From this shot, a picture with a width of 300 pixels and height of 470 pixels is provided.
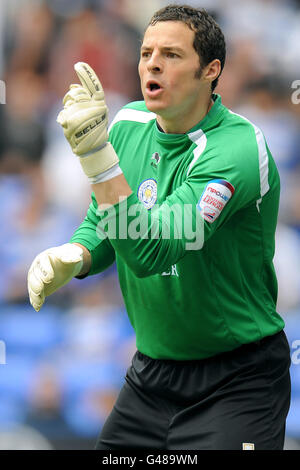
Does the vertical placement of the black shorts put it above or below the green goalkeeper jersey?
below

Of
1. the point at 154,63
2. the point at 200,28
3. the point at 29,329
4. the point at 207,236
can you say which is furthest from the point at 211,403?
the point at 29,329

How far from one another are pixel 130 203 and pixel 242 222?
22.3 inches

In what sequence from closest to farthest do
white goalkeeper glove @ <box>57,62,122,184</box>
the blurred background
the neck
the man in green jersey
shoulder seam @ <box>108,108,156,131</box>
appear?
1. white goalkeeper glove @ <box>57,62,122,184</box>
2. the man in green jersey
3. the neck
4. shoulder seam @ <box>108,108,156,131</box>
5. the blurred background

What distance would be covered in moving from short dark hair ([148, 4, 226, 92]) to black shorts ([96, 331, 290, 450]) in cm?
107

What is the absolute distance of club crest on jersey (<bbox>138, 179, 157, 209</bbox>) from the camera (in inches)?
120

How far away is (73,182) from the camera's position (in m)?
5.55

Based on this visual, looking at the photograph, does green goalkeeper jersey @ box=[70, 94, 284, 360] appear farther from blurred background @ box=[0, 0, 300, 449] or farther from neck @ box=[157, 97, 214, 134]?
blurred background @ box=[0, 0, 300, 449]

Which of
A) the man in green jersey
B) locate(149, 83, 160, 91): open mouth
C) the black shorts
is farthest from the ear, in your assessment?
the black shorts

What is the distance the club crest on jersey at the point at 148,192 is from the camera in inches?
120

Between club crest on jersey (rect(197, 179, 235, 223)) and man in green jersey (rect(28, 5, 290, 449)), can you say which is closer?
club crest on jersey (rect(197, 179, 235, 223))

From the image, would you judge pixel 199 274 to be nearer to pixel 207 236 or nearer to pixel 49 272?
pixel 207 236

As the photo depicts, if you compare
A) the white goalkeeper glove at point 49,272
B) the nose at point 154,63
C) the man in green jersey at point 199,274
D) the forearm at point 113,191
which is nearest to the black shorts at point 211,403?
the man in green jersey at point 199,274

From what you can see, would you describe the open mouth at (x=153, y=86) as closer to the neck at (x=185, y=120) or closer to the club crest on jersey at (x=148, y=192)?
the neck at (x=185, y=120)

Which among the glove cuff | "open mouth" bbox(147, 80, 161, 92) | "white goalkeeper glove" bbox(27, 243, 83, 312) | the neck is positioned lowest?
"white goalkeeper glove" bbox(27, 243, 83, 312)
